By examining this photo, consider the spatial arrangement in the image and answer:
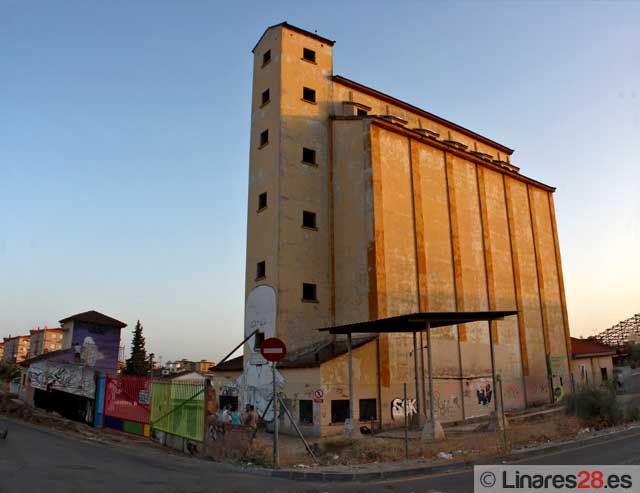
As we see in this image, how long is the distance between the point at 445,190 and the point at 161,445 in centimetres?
2112

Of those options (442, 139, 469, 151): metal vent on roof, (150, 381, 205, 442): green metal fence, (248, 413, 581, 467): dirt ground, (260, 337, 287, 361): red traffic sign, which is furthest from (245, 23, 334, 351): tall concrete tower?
(260, 337, 287, 361): red traffic sign

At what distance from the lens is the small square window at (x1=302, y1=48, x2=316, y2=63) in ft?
95.4

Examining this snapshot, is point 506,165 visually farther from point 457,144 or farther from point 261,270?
point 261,270

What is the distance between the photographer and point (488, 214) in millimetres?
32688

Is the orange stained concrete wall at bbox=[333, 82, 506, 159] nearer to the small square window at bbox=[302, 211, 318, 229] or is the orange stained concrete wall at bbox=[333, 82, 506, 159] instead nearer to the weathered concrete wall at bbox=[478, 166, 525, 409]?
the weathered concrete wall at bbox=[478, 166, 525, 409]

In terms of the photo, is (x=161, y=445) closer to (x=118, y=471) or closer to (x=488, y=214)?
(x=118, y=471)

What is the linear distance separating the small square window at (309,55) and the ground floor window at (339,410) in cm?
1957

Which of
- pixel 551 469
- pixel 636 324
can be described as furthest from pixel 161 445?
pixel 636 324

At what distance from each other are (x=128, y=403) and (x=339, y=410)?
8789 millimetres

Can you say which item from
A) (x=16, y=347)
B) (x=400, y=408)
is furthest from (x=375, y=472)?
(x=16, y=347)

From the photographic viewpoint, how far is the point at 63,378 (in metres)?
29.5

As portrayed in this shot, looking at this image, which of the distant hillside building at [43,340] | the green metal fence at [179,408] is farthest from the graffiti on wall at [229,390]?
the distant hillside building at [43,340]

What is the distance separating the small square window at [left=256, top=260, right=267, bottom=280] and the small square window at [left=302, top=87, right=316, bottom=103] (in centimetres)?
991

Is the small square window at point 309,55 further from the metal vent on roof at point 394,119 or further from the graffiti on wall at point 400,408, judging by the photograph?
the graffiti on wall at point 400,408
